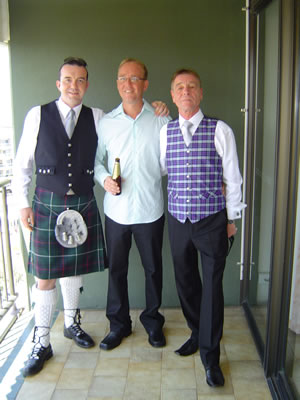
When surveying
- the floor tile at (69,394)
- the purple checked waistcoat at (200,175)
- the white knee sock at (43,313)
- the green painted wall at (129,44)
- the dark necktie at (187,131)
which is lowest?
the floor tile at (69,394)

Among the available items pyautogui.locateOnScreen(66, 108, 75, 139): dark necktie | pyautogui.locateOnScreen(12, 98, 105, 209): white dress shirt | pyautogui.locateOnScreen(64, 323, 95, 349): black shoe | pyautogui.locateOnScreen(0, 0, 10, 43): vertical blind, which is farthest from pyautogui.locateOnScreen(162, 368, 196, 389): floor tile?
pyautogui.locateOnScreen(0, 0, 10, 43): vertical blind

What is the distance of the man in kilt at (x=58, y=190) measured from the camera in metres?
2.11

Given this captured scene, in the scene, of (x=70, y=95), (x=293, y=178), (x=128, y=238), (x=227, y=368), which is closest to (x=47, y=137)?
(x=70, y=95)

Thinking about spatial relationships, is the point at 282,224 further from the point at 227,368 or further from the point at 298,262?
the point at 227,368

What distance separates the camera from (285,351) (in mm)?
1938

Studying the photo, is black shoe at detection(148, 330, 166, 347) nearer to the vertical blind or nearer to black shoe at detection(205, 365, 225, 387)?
black shoe at detection(205, 365, 225, 387)

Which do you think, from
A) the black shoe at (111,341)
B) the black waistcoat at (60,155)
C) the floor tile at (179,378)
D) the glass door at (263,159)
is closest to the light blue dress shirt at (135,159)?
the black waistcoat at (60,155)

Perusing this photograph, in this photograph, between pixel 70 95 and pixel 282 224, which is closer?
pixel 282 224

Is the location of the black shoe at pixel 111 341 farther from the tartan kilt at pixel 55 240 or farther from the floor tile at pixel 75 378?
the tartan kilt at pixel 55 240

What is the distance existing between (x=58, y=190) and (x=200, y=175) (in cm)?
76

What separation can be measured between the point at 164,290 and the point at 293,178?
55.4 inches

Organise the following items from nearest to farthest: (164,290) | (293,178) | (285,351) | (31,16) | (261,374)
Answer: (293,178), (285,351), (261,374), (31,16), (164,290)

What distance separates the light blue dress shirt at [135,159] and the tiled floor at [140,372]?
77cm

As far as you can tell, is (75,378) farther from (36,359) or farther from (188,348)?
(188,348)
